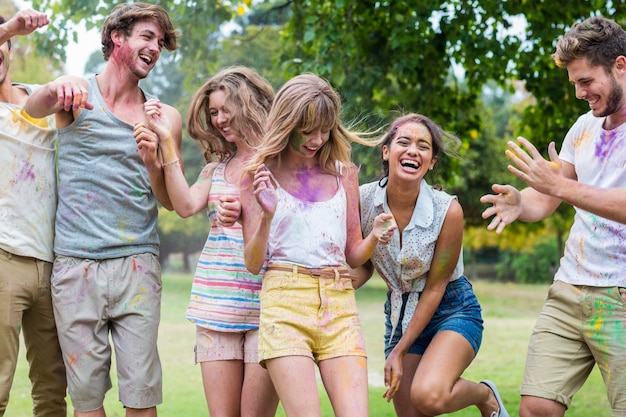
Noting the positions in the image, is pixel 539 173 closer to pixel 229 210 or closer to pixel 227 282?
pixel 229 210

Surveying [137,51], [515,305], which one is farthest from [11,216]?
[515,305]

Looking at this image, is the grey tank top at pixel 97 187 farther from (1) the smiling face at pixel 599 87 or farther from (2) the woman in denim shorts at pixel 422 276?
(1) the smiling face at pixel 599 87

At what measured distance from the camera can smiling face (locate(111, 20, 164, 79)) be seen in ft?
12.8

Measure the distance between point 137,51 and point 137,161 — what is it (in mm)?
537

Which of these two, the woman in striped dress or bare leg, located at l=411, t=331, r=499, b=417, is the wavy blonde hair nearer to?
the woman in striped dress

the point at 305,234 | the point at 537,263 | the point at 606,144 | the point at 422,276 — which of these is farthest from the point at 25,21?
the point at 537,263

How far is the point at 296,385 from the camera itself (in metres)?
3.26

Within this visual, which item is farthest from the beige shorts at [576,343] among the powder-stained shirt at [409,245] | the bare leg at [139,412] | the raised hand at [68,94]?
the raised hand at [68,94]

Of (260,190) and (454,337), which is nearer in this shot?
(260,190)

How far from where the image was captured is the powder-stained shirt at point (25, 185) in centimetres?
379

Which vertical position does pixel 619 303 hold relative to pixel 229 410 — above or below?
above

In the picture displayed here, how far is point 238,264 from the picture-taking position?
3.75 metres

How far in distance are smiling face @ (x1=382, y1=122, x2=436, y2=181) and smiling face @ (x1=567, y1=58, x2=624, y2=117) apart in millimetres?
761

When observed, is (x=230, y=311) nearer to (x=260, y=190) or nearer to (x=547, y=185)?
(x=260, y=190)
